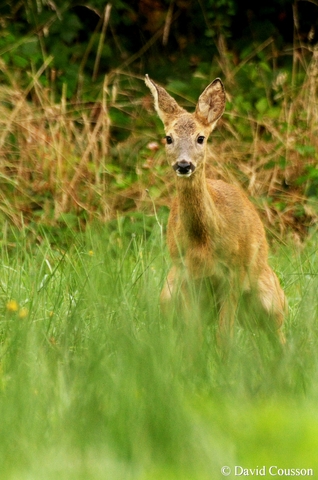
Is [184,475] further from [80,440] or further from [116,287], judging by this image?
[116,287]

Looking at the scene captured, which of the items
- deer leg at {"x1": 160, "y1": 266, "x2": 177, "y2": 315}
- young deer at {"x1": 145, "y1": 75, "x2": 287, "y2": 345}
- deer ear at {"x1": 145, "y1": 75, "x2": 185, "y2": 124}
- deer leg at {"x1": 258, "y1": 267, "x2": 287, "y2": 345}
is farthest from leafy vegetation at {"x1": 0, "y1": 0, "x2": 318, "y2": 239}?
deer leg at {"x1": 160, "y1": 266, "x2": 177, "y2": 315}

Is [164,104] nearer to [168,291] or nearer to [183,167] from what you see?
[183,167]

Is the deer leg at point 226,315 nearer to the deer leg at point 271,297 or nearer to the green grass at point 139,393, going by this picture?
the green grass at point 139,393

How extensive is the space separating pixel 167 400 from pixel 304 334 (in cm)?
115

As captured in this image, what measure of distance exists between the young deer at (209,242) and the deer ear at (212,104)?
24mm

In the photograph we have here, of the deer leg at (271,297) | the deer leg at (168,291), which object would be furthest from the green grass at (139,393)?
the deer leg at (271,297)

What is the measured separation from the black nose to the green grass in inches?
21.7

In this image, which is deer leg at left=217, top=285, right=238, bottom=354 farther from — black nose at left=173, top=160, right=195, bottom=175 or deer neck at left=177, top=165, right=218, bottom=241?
black nose at left=173, top=160, right=195, bottom=175

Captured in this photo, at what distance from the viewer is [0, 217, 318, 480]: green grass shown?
301cm

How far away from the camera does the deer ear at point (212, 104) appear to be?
6121 mm

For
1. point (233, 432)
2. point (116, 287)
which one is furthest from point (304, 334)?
point (233, 432)

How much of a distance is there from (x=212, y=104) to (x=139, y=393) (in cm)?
286

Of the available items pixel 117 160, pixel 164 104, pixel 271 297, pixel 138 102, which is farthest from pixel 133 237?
pixel 138 102

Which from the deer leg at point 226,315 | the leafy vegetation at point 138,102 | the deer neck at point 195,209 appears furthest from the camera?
the leafy vegetation at point 138,102
